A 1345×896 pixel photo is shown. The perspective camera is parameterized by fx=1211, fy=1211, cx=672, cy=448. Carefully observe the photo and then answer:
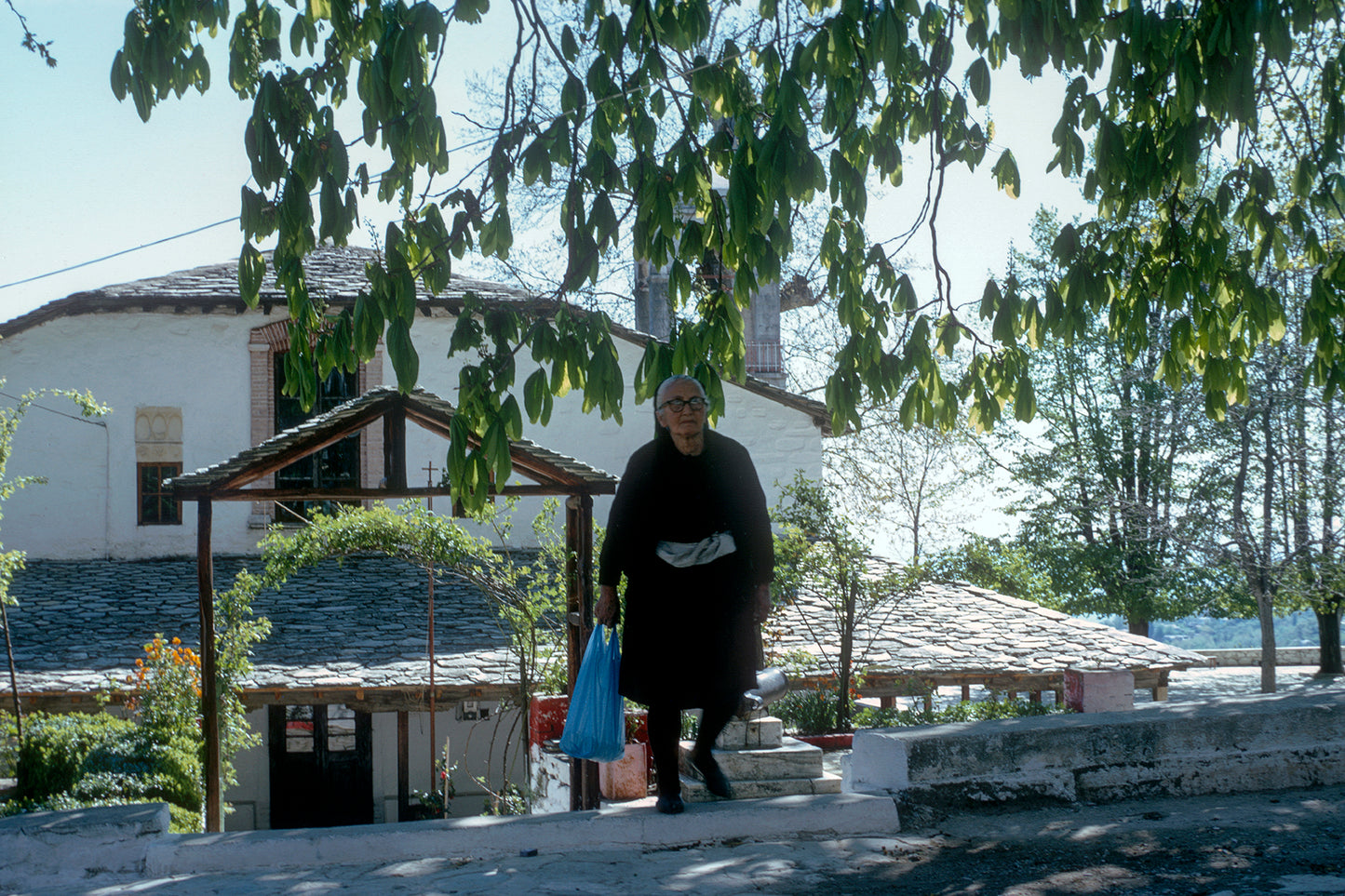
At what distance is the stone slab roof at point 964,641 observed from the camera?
13.5 meters

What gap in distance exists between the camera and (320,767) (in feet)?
52.6

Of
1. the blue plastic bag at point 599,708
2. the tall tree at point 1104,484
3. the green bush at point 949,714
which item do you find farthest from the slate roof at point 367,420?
the tall tree at point 1104,484

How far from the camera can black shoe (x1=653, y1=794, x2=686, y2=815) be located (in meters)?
4.22

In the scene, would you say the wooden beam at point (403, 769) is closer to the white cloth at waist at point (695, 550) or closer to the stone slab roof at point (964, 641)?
the stone slab roof at point (964, 641)

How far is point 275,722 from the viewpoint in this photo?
16031 mm

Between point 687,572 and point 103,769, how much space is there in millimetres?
5907

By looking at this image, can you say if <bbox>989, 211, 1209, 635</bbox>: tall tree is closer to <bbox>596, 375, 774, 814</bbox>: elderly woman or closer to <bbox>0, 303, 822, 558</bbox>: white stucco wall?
<bbox>0, 303, 822, 558</bbox>: white stucco wall

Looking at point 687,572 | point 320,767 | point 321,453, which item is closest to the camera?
point 687,572

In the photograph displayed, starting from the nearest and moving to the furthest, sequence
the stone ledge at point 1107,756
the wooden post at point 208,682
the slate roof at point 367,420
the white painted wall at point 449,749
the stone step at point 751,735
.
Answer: the stone ledge at point 1107,756, the wooden post at point 208,682, the slate roof at point 367,420, the stone step at point 751,735, the white painted wall at point 449,749

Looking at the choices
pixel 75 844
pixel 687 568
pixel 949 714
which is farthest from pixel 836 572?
pixel 75 844

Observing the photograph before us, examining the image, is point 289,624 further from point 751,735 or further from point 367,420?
point 751,735

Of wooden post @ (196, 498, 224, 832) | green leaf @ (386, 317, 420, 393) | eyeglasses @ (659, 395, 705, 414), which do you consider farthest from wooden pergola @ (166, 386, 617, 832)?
green leaf @ (386, 317, 420, 393)

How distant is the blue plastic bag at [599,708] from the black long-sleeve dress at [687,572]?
150mm

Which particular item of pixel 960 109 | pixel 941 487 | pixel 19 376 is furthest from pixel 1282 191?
pixel 19 376
